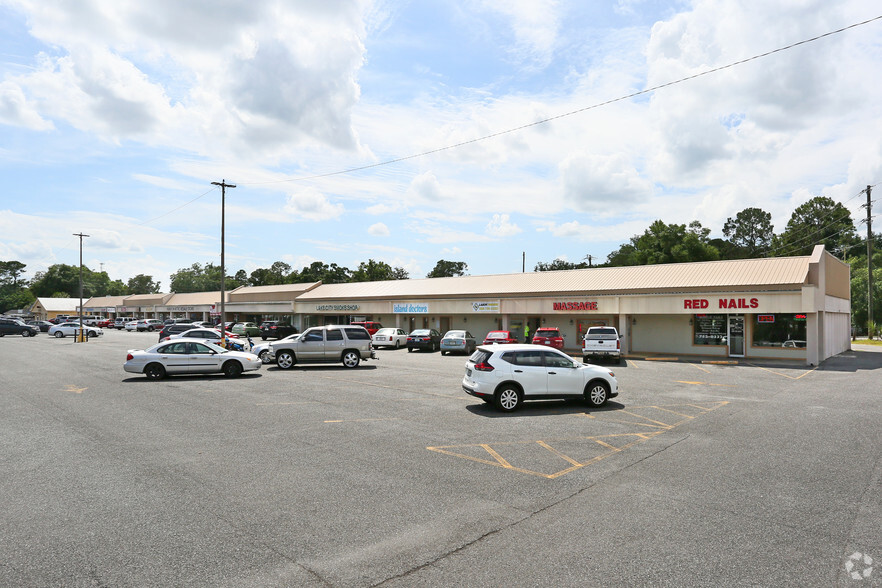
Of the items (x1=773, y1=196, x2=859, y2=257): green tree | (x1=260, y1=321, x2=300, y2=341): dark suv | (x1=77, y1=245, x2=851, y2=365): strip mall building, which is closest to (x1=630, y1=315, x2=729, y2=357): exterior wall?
(x1=77, y1=245, x2=851, y2=365): strip mall building

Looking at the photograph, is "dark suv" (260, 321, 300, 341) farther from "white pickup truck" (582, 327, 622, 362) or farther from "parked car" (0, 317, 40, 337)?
"parked car" (0, 317, 40, 337)

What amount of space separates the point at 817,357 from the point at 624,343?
9.93m

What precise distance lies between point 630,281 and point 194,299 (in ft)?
226

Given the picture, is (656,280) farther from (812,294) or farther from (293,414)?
(293,414)

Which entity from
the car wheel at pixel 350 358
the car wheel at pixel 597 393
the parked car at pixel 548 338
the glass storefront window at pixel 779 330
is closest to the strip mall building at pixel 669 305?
the glass storefront window at pixel 779 330

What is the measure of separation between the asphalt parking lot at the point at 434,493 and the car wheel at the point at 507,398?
377 mm

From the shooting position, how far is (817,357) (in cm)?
2648

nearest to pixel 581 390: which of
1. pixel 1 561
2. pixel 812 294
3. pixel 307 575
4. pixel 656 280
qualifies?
pixel 307 575

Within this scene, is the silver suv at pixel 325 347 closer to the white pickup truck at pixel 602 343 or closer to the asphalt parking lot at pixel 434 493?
the asphalt parking lot at pixel 434 493

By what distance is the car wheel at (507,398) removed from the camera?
12820 millimetres

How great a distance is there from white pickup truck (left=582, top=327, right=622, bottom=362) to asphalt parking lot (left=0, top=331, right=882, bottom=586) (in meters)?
Answer: 12.1

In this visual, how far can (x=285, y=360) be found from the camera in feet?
75.0

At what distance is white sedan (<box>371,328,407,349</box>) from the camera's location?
3778cm

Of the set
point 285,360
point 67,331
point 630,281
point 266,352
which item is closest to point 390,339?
point 266,352
